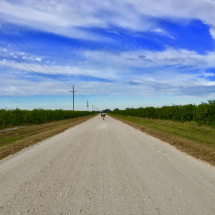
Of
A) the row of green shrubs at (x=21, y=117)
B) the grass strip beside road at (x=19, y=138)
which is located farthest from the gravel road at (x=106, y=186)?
the row of green shrubs at (x=21, y=117)

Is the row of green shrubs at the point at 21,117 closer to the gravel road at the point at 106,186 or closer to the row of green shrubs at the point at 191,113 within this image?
the gravel road at the point at 106,186

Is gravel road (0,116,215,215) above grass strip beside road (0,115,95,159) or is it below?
below

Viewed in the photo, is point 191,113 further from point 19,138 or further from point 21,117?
point 21,117

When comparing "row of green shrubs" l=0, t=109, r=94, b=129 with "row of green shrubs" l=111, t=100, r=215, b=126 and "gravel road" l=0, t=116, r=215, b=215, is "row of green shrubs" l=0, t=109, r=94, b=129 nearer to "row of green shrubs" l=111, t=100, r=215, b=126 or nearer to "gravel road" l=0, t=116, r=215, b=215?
"gravel road" l=0, t=116, r=215, b=215

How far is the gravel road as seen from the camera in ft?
11.5

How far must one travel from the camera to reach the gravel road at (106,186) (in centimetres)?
351

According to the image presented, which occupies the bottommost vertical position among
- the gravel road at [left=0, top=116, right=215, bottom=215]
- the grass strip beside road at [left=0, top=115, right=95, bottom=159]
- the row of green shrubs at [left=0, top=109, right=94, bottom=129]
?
the gravel road at [left=0, top=116, right=215, bottom=215]

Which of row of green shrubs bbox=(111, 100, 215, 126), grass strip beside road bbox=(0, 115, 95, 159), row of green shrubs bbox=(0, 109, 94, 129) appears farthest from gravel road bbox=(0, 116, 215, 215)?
row of green shrubs bbox=(0, 109, 94, 129)

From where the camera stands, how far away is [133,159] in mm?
7090

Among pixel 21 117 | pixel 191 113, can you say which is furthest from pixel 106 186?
pixel 21 117

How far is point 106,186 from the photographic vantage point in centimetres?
450

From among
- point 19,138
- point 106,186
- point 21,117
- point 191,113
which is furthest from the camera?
point 21,117

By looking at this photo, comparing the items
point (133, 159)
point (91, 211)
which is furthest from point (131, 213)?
point (133, 159)

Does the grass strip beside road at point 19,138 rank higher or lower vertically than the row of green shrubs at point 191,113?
lower
